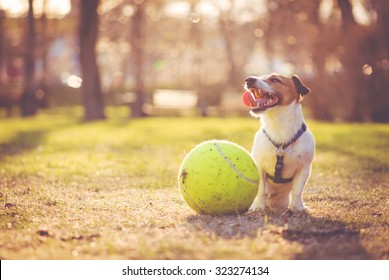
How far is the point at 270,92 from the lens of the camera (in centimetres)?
582

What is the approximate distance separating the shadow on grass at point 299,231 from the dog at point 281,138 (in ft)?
1.21

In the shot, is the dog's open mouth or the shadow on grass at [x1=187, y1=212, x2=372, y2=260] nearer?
the shadow on grass at [x1=187, y1=212, x2=372, y2=260]

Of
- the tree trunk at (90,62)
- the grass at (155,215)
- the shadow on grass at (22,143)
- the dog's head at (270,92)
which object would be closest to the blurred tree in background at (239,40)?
the tree trunk at (90,62)

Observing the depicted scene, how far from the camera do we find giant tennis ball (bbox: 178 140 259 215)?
18.1ft

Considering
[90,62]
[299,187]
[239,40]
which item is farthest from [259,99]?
[239,40]

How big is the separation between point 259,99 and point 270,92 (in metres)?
0.16

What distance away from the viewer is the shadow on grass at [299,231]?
14.5ft

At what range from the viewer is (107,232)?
200 inches

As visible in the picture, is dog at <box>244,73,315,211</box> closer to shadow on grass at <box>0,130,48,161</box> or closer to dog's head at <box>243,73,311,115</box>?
dog's head at <box>243,73,311,115</box>

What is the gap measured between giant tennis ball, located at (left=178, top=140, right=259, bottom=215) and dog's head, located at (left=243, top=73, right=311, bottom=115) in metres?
0.53

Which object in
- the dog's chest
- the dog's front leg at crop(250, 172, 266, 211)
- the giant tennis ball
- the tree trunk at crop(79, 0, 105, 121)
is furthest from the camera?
the tree trunk at crop(79, 0, 105, 121)

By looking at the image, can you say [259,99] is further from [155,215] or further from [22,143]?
[22,143]

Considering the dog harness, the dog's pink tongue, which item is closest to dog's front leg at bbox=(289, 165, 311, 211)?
the dog harness

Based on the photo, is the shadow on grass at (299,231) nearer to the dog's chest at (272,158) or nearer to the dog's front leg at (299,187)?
the dog's front leg at (299,187)
